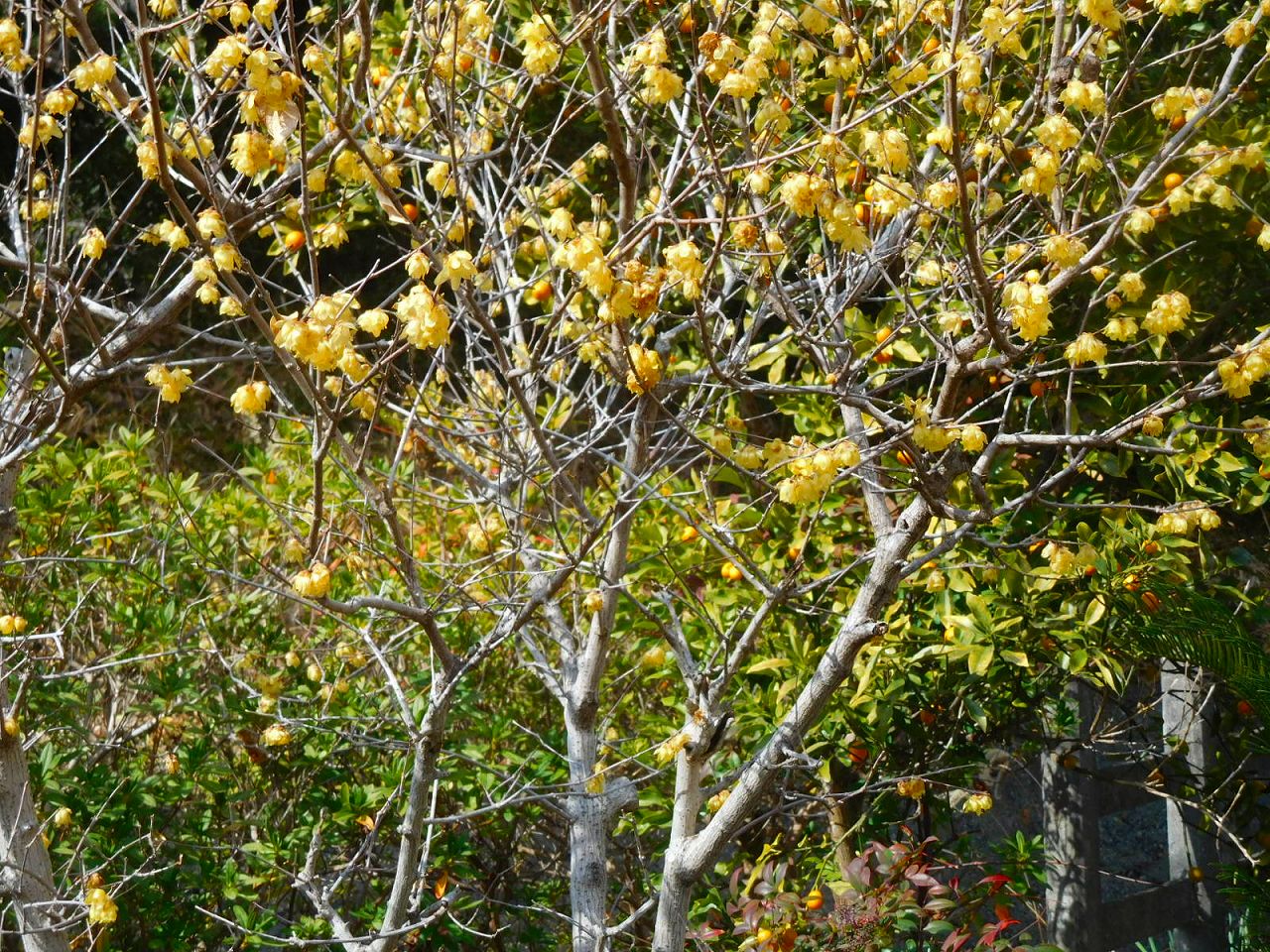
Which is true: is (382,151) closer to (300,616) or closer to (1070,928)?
(300,616)

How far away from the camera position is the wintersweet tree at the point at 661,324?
81.2 inches

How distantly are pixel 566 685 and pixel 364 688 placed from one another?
0.84 m

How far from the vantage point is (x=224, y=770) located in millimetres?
3430

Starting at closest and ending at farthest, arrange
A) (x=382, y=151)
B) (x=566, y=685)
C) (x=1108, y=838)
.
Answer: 1. (x=382, y=151)
2. (x=566, y=685)
3. (x=1108, y=838)

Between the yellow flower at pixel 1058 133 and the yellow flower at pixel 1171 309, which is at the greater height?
the yellow flower at pixel 1058 133

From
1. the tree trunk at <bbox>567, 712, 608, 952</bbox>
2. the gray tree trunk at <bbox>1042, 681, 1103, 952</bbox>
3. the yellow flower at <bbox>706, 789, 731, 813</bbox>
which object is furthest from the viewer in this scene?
the gray tree trunk at <bbox>1042, 681, 1103, 952</bbox>

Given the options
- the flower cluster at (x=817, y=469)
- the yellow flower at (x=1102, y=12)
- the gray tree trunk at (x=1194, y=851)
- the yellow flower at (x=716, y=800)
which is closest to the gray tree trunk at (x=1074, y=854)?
the gray tree trunk at (x=1194, y=851)

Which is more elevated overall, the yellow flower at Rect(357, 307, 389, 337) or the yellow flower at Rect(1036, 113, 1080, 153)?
the yellow flower at Rect(357, 307, 389, 337)

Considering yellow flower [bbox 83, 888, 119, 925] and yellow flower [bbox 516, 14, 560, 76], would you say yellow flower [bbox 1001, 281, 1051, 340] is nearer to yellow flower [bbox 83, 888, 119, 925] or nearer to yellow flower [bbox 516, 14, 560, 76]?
yellow flower [bbox 516, 14, 560, 76]

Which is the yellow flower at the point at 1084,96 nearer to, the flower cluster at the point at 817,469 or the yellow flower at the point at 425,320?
the flower cluster at the point at 817,469

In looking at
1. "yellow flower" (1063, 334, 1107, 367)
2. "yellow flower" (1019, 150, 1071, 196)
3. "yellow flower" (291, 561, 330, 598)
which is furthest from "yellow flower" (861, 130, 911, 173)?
"yellow flower" (291, 561, 330, 598)

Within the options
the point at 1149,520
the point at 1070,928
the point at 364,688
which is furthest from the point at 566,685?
the point at 1070,928

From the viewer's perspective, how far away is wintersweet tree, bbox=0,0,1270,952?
206cm

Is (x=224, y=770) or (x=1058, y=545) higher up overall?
(x=1058, y=545)
